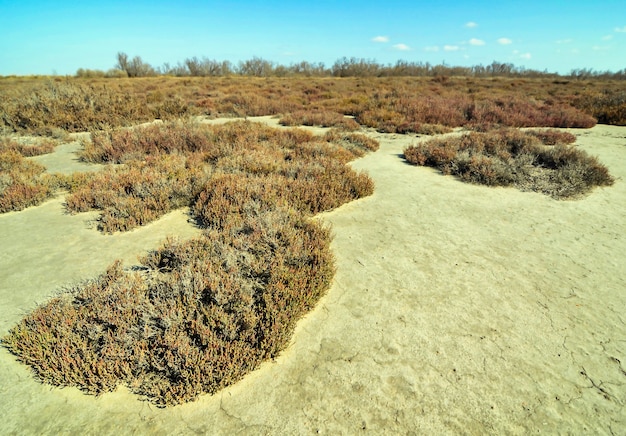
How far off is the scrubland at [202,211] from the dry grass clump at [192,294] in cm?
2

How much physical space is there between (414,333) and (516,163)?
6.91 m

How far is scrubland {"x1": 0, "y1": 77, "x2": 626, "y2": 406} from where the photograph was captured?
2.62 meters

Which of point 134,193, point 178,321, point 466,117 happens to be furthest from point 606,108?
point 178,321

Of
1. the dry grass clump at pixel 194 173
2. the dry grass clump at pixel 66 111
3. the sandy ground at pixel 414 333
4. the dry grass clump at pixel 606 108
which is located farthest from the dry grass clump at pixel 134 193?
the dry grass clump at pixel 606 108

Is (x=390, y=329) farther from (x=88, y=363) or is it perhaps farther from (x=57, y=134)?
(x=57, y=134)

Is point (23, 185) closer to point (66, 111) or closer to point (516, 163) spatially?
point (66, 111)

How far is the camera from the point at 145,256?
4156 millimetres

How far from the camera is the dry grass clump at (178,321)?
8.27 feet

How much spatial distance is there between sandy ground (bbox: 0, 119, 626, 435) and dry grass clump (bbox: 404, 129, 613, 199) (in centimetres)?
138

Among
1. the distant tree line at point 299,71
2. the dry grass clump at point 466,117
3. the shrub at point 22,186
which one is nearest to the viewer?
the shrub at point 22,186

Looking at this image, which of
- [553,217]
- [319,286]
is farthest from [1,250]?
[553,217]

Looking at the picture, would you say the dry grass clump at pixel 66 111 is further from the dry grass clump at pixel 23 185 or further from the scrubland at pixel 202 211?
the dry grass clump at pixel 23 185

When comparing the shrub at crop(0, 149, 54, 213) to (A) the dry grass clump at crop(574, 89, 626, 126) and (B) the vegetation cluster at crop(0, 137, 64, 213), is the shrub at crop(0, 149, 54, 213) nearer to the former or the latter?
(B) the vegetation cluster at crop(0, 137, 64, 213)

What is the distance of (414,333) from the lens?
3.12m
